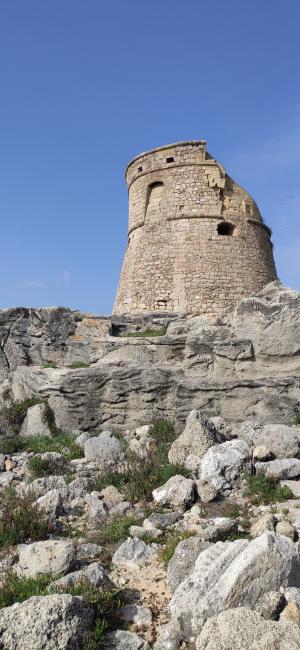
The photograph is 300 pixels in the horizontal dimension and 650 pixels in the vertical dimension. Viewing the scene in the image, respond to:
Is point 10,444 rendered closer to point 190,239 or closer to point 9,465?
point 9,465

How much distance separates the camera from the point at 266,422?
→ 27.0 ft

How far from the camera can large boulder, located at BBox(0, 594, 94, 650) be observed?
2.86m

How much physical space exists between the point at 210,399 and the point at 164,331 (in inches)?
89.4

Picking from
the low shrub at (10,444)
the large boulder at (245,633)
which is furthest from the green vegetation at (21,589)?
the low shrub at (10,444)

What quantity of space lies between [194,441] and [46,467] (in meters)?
2.35

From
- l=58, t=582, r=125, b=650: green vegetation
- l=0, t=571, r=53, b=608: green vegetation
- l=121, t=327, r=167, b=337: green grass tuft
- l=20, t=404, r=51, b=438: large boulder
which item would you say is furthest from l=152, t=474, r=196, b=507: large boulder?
l=121, t=327, r=167, b=337: green grass tuft

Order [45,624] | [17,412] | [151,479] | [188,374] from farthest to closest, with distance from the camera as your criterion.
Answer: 1. [17,412]
2. [188,374]
3. [151,479]
4. [45,624]

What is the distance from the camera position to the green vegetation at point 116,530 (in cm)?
489

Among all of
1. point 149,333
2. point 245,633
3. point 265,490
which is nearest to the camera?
point 245,633

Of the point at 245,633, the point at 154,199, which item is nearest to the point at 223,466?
the point at 245,633

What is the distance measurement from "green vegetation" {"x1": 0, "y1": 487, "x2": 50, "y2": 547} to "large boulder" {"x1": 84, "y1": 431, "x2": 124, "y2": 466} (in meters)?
2.12

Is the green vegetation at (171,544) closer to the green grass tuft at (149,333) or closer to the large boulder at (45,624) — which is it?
the large boulder at (45,624)

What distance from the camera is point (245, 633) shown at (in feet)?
9.13

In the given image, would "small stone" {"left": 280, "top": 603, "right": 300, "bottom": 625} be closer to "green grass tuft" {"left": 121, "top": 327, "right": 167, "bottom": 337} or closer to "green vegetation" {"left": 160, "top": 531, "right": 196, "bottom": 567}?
"green vegetation" {"left": 160, "top": 531, "right": 196, "bottom": 567}
